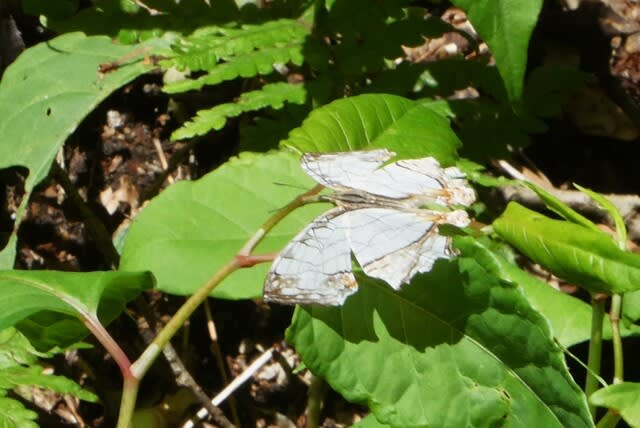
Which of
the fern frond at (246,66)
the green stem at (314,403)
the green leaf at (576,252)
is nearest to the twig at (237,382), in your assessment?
the green stem at (314,403)

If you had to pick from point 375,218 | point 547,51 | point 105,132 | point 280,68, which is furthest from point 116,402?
point 547,51

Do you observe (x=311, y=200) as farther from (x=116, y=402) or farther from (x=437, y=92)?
(x=116, y=402)

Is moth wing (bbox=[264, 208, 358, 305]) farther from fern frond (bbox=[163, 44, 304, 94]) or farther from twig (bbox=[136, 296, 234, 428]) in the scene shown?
twig (bbox=[136, 296, 234, 428])

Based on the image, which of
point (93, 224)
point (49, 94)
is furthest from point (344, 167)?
point (93, 224)

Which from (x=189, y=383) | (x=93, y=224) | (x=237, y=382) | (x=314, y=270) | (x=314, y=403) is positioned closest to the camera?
(x=314, y=270)

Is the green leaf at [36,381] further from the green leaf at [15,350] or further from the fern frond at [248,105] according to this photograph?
the fern frond at [248,105]

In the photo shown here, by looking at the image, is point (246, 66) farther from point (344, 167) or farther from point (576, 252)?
point (576, 252)
